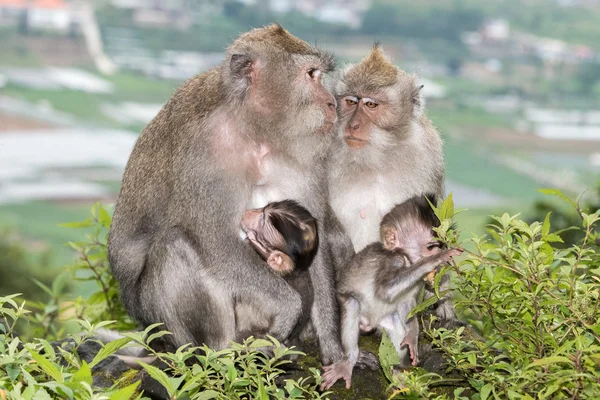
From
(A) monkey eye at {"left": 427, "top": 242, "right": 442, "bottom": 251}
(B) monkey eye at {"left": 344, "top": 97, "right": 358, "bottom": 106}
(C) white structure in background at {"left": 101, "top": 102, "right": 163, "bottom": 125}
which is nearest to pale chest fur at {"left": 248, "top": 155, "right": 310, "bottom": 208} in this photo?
(B) monkey eye at {"left": 344, "top": 97, "right": 358, "bottom": 106}

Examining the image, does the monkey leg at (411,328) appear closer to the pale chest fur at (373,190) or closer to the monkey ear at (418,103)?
the pale chest fur at (373,190)

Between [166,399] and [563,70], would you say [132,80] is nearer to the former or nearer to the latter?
[563,70]

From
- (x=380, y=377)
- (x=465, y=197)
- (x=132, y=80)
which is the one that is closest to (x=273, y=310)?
(x=380, y=377)

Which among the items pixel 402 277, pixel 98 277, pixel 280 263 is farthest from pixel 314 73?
pixel 98 277

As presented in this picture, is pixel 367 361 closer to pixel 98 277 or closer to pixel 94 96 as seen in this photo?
pixel 98 277

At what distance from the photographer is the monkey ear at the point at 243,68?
12.7 feet

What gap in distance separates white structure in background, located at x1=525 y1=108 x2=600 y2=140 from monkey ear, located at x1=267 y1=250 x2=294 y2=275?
732 inches

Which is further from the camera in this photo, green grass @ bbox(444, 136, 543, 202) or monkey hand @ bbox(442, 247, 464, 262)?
green grass @ bbox(444, 136, 543, 202)

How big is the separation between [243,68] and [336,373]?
4.59ft

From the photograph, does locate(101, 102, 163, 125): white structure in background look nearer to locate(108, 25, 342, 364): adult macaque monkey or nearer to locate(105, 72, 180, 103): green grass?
locate(105, 72, 180, 103): green grass

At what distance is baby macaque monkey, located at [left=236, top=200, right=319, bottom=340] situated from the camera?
383 centimetres

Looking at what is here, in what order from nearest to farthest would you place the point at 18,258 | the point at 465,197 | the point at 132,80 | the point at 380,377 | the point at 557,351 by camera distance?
the point at 557,351, the point at 380,377, the point at 18,258, the point at 465,197, the point at 132,80

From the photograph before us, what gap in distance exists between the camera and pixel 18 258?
34.0 feet

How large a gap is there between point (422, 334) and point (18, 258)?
288 inches
